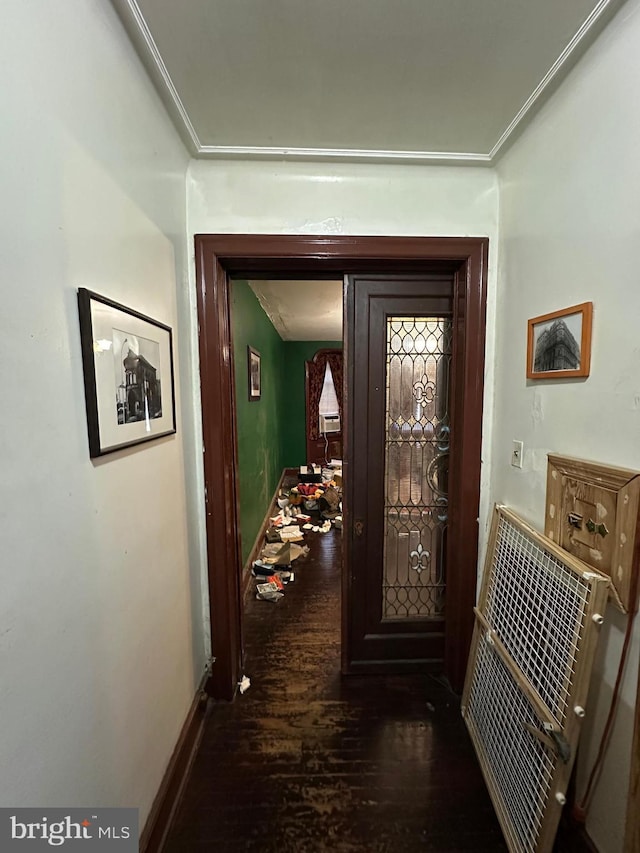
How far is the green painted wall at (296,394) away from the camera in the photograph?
19.4 feet

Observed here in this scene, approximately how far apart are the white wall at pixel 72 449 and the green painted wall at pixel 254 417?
37.7 inches

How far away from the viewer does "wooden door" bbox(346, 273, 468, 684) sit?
1647mm

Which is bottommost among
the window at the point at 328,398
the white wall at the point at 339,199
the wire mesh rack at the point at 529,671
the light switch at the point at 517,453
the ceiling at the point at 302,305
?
the wire mesh rack at the point at 529,671

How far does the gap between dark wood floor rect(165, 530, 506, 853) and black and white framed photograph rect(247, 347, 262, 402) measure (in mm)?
2089

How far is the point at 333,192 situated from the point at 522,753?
224cm

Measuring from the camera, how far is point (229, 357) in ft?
5.22

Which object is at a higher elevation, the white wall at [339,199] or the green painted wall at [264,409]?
the white wall at [339,199]

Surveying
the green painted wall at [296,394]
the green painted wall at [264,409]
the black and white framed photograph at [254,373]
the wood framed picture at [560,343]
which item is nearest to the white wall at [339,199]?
the wood framed picture at [560,343]

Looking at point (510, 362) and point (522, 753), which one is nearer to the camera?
point (522, 753)

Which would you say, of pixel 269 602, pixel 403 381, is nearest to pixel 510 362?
pixel 403 381

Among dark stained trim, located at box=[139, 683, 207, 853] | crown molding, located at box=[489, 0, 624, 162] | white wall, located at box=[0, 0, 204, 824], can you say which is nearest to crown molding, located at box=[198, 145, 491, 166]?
crown molding, located at box=[489, 0, 624, 162]

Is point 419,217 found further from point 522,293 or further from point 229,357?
point 229,357

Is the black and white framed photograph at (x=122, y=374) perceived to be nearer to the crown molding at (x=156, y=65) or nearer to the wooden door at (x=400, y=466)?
the crown molding at (x=156, y=65)

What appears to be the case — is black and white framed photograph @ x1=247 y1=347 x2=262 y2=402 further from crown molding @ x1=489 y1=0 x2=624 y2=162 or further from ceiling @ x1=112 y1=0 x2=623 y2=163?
crown molding @ x1=489 y1=0 x2=624 y2=162
